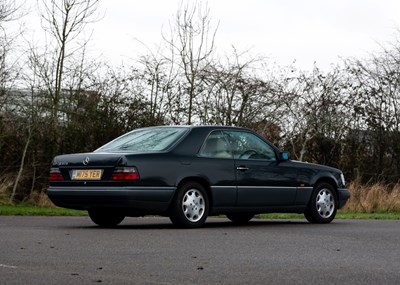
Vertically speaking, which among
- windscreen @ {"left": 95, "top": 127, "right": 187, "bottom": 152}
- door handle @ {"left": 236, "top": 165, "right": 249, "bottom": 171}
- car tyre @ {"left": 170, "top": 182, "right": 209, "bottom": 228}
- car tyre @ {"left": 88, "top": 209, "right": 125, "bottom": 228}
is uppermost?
windscreen @ {"left": 95, "top": 127, "right": 187, "bottom": 152}

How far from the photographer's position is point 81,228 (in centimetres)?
1430

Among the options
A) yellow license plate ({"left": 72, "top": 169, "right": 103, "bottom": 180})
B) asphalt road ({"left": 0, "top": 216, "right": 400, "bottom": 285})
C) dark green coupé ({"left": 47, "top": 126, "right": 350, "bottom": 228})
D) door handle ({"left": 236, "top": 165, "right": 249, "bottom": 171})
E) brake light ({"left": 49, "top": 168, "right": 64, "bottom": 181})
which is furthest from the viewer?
door handle ({"left": 236, "top": 165, "right": 249, "bottom": 171})

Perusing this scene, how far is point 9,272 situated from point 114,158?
575 cm

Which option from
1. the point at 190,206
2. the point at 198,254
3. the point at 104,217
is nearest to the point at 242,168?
the point at 190,206

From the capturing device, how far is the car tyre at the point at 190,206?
14141mm

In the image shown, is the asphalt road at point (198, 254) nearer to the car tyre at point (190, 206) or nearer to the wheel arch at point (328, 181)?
the car tyre at point (190, 206)

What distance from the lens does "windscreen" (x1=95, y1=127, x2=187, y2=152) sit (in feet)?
47.8

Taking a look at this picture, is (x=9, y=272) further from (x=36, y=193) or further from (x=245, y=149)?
(x=36, y=193)

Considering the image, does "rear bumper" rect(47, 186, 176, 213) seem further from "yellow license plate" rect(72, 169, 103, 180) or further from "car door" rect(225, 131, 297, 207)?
"car door" rect(225, 131, 297, 207)

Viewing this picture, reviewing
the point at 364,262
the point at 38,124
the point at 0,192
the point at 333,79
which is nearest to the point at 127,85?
the point at 38,124

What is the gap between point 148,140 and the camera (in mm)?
14883

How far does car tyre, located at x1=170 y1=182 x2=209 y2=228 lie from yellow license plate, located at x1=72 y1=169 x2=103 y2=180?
1125 millimetres

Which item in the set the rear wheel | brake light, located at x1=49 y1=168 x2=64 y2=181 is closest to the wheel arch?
the rear wheel

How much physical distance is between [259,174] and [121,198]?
255 centimetres
